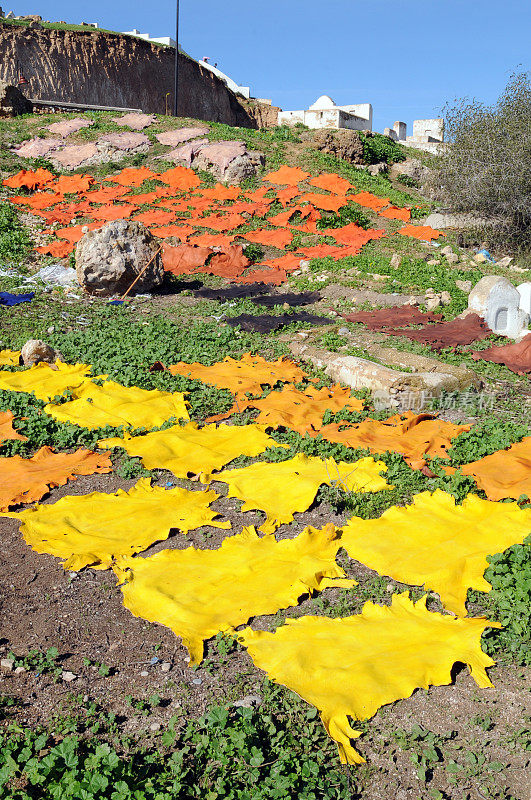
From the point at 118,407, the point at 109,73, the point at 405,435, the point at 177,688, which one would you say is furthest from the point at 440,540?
the point at 109,73

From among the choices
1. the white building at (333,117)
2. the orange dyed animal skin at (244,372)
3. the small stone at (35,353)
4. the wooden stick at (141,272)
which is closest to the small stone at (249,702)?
the orange dyed animal skin at (244,372)

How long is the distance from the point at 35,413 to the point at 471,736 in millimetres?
4605

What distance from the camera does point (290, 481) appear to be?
4.84 metres

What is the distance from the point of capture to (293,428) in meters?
5.77

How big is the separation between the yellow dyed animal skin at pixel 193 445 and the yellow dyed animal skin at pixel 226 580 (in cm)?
109

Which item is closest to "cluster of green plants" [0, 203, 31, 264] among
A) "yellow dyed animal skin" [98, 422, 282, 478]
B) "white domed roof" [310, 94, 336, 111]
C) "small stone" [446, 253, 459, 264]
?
"yellow dyed animal skin" [98, 422, 282, 478]

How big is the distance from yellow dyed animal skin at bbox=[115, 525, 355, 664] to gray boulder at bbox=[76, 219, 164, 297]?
22.4 ft

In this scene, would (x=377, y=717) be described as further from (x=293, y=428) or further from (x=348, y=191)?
(x=348, y=191)

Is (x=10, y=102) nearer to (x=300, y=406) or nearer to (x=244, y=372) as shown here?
(x=244, y=372)

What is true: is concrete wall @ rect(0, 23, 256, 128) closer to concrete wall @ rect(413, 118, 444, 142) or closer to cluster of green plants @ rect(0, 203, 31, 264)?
concrete wall @ rect(413, 118, 444, 142)

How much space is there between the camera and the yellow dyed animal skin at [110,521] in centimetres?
407

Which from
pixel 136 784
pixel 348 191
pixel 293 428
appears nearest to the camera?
pixel 136 784

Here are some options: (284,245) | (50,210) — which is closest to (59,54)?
(50,210)

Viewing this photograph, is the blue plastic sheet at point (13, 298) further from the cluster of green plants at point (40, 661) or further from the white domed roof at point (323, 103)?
the white domed roof at point (323, 103)
